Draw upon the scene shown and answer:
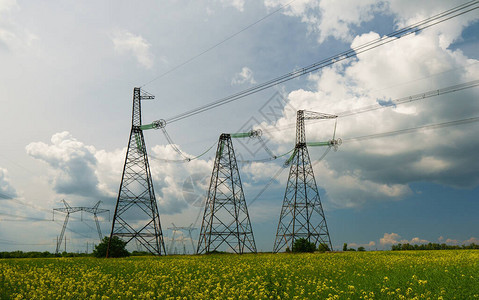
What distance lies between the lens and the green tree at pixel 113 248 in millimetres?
47434

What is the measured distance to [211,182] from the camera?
166 feet

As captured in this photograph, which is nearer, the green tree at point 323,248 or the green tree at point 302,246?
the green tree at point 302,246

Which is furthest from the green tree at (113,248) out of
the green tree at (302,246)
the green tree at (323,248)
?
the green tree at (323,248)

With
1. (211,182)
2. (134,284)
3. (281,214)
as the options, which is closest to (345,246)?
(281,214)

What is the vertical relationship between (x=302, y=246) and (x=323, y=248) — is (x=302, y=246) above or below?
above

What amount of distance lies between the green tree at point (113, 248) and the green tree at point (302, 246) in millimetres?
26383

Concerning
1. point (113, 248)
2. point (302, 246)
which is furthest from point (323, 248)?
point (113, 248)

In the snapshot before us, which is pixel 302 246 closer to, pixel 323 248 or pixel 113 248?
pixel 323 248

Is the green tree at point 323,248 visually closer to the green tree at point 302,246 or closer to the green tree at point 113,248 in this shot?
the green tree at point 302,246

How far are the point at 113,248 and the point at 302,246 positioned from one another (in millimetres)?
28895

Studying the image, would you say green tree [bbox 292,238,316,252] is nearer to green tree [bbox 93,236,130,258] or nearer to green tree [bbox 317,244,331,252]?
green tree [bbox 317,244,331,252]

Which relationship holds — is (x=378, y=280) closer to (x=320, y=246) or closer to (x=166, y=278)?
(x=166, y=278)

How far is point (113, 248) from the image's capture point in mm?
47375

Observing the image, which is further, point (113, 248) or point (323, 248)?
point (323, 248)
